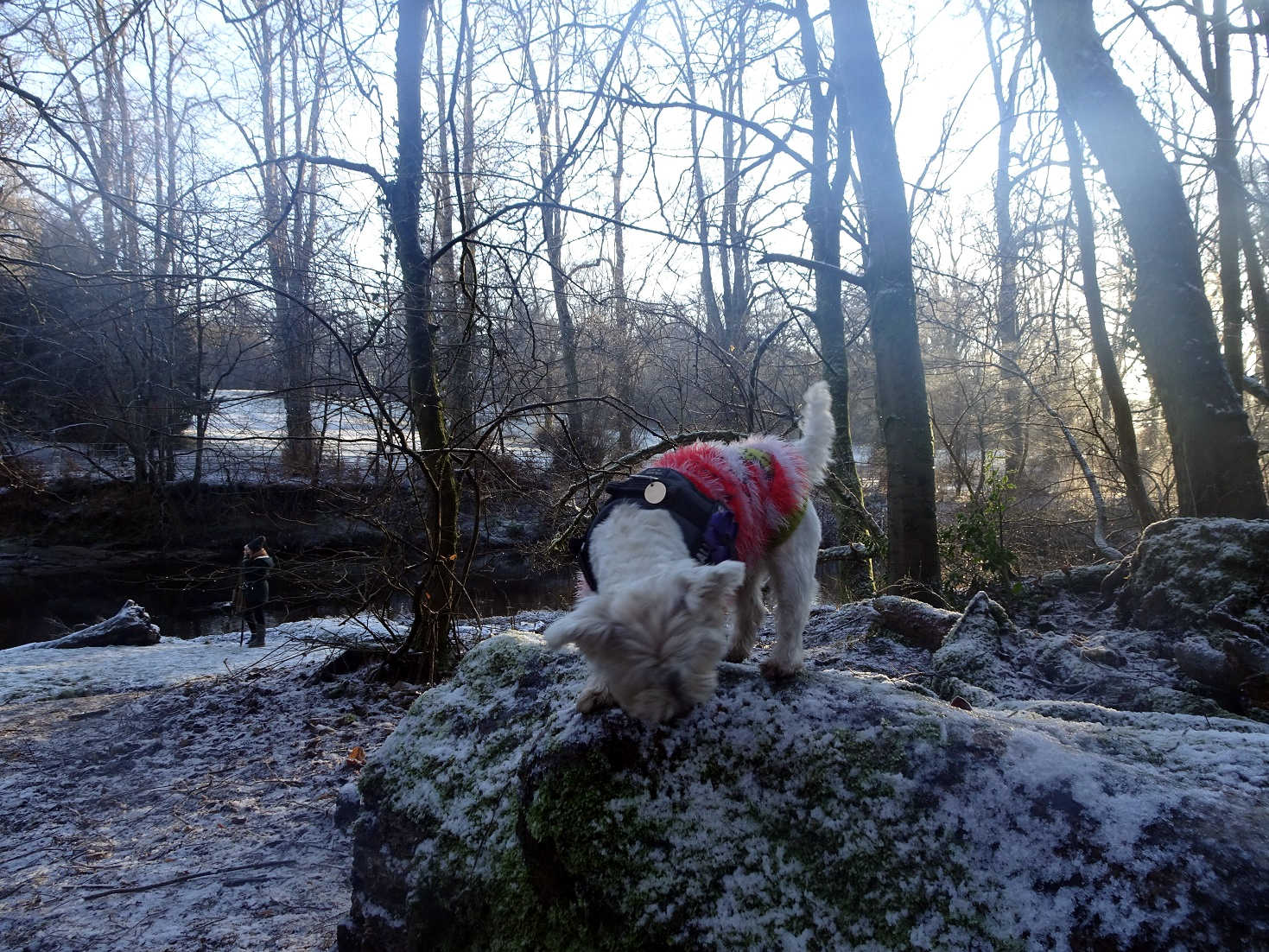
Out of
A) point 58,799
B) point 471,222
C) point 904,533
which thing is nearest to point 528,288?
point 471,222

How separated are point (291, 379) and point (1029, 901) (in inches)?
302

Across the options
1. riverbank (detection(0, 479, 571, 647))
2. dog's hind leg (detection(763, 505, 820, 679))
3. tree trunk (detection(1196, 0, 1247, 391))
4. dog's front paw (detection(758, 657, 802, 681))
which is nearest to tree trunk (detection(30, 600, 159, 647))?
riverbank (detection(0, 479, 571, 647))

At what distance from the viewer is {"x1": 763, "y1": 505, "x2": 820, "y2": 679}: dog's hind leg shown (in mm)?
2930

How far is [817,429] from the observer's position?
4004 millimetres

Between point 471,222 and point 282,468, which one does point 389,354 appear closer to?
point 471,222

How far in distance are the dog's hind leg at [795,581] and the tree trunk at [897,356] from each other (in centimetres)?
330

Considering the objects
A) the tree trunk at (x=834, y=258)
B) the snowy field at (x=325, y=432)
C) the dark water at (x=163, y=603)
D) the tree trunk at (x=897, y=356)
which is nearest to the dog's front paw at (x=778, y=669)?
the snowy field at (x=325, y=432)

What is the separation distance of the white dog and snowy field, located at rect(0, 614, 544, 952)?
1.88 meters

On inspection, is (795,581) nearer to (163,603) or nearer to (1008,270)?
(1008,270)

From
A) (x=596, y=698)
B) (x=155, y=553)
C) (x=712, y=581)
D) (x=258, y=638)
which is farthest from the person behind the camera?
(x=155, y=553)

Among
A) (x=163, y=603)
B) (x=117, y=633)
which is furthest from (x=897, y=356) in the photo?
(x=163, y=603)

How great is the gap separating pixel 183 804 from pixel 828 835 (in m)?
4.47

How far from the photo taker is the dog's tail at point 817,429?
156 inches

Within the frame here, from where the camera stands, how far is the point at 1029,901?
1647mm
